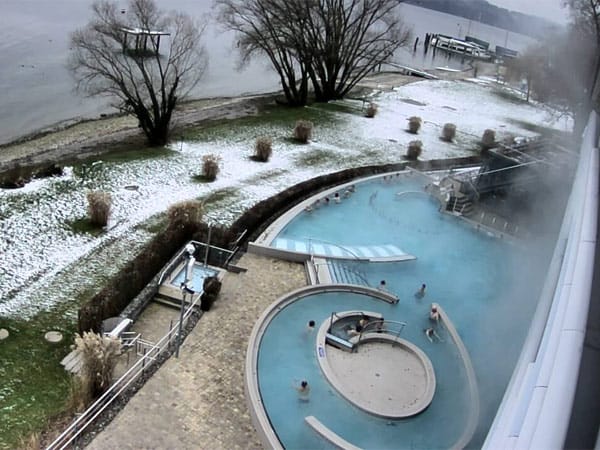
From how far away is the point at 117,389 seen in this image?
971cm

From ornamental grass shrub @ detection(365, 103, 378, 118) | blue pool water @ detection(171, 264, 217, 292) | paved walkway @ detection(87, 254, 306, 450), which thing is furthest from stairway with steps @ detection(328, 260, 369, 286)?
ornamental grass shrub @ detection(365, 103, 378, 118)

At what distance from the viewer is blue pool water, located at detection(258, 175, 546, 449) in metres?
9.62

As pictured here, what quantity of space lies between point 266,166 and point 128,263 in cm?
1029

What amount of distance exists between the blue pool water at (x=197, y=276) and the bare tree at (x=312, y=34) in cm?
2340

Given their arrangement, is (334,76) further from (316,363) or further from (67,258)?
(316,363)

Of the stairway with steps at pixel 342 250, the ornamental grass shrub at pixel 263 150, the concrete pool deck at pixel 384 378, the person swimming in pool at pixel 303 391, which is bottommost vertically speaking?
the concrete pool deck at pixel 384 378

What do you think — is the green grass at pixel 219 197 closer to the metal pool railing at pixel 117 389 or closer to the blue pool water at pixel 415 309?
the blue pool water at pixel 415 309

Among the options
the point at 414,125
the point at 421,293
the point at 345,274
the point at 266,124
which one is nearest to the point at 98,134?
the point at 266,124

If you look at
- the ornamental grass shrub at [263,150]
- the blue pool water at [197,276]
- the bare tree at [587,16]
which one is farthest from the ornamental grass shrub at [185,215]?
the bare tree at [587,16]

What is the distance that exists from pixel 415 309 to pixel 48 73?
34.6 meters

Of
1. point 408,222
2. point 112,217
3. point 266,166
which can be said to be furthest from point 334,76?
point 112,217

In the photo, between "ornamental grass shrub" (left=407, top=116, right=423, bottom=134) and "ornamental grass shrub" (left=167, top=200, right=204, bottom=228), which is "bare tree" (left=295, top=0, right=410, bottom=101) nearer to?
"ornamental grass shrub" (left=407, top=116, right=423, bottom=134)

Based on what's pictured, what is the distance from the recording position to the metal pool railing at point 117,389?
27.0ft

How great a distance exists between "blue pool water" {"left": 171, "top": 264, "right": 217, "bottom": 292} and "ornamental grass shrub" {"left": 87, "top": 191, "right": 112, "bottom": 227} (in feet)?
13.5
